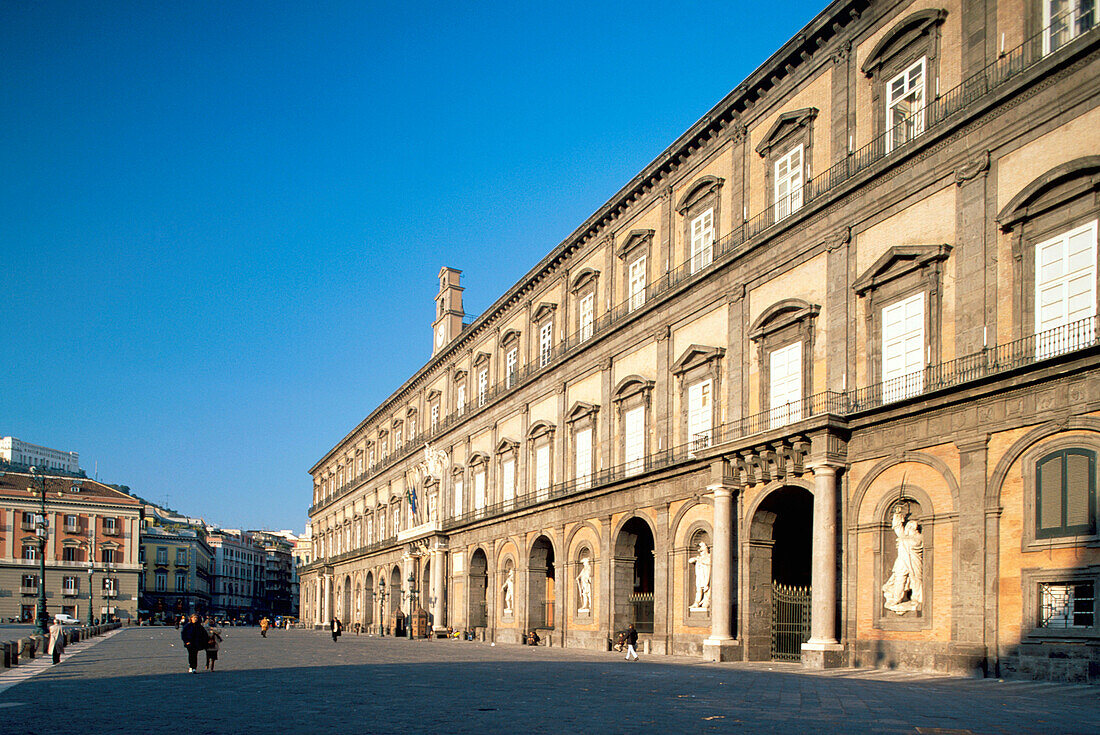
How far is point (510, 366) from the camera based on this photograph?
45.4 m

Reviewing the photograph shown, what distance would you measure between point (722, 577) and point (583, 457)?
38.9 ft

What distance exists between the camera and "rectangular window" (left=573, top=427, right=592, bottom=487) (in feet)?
117

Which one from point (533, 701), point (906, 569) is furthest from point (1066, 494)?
point (533, 701)

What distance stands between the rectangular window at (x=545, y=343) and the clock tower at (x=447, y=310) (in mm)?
16252

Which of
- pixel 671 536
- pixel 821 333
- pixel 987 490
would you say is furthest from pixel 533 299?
pixel 987 490

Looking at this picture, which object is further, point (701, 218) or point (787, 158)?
point (701, 218)

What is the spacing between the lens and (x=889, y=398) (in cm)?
2141

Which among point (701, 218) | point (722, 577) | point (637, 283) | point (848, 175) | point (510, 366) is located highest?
point (701, 218)

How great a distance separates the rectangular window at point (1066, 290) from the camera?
56.2ft

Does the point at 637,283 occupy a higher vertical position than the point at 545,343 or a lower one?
higher

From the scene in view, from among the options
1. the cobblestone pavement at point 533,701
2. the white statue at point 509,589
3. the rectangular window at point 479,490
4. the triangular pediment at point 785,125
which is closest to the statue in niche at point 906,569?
the cobblestone pavement at point 533,701

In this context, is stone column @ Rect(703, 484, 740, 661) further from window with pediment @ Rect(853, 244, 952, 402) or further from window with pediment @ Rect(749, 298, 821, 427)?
window with pediment @ Rect(853, 244, 952, 402)

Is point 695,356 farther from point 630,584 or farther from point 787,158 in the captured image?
point 630,584

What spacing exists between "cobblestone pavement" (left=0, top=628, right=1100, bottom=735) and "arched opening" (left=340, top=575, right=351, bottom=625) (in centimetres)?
5277
